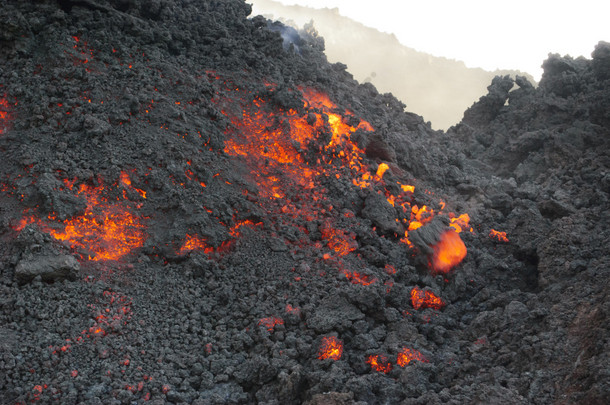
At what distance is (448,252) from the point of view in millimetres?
10062

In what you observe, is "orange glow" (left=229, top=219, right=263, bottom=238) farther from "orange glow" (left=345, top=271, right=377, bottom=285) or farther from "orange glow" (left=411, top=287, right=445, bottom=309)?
"orange glow" (left=411, top=287, right=445, bottom=309)

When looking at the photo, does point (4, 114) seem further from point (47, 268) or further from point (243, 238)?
point (243, 238)

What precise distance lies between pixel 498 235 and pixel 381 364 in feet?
17.5

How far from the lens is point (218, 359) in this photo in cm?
750

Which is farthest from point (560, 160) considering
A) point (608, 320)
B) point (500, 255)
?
point (608, 320)

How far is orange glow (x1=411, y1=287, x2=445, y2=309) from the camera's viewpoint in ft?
29.3

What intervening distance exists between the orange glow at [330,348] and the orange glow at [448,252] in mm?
3255

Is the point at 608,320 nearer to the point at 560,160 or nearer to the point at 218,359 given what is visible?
Answer: the point at 218,359

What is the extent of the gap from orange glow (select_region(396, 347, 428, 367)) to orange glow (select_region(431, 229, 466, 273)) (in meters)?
2.79

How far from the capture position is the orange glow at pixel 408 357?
7.20 m

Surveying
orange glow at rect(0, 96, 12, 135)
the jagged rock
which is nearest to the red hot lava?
the jagged rock

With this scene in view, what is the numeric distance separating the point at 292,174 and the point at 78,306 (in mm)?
5542

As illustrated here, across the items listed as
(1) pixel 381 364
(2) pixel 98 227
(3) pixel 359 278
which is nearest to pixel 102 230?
(2) pixel 98 227

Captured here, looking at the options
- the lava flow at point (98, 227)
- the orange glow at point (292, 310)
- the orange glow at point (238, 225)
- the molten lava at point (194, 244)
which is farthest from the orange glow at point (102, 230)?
the orange glow at point (292, 310)
